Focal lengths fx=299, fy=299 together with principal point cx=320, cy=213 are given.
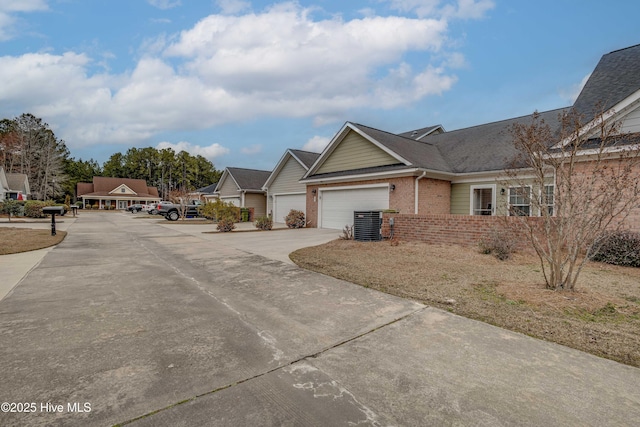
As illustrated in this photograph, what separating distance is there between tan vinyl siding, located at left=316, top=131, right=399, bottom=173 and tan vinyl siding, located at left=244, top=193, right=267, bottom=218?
33.2ft

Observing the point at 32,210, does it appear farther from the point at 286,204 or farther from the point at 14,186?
the point at 14,186

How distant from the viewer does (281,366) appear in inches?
105

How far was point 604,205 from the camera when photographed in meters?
4.49

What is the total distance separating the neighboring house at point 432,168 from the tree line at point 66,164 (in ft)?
72.9

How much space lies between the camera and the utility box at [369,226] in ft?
36.6

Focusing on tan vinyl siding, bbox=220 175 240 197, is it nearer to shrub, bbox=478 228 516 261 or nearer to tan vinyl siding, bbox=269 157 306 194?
tan vinyl siding, bbox=269 157 306 194

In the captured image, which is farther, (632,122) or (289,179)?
(289,179)

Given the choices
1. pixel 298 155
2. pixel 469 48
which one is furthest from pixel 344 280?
pixel 298 155

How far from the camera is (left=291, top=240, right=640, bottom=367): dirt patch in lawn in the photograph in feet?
11.1

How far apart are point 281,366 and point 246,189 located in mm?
23126

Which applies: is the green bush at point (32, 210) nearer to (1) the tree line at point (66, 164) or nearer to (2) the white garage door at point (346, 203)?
(1) the tree line at point (66, 164)

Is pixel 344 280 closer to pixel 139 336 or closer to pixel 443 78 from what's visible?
pixel 139 336

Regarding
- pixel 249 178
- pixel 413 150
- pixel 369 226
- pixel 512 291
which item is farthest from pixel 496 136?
pixel 249 178

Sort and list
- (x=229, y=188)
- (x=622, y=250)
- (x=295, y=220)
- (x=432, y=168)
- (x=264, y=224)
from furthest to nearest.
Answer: (x=229, y=188) → (x=295, y=220) → (x=264, y=224) → (x=432, y=168) → (x=622, y=250)
